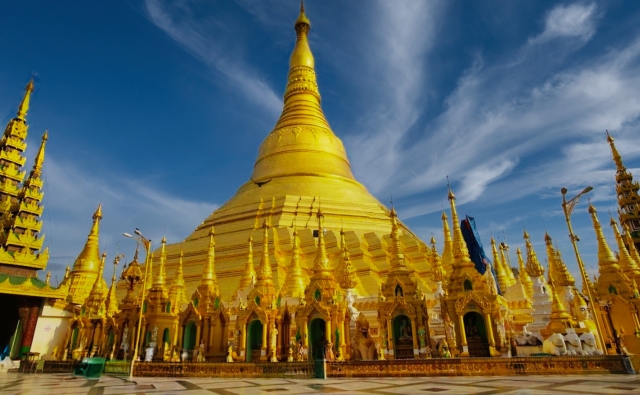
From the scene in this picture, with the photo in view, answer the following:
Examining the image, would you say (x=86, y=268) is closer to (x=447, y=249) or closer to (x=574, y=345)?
(x=447, y=249)

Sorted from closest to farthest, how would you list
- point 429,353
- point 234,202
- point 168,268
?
point 429,353
point 168,268
point 234,202

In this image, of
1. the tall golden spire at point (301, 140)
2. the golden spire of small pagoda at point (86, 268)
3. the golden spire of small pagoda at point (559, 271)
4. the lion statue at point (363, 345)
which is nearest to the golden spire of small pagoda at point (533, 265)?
the golden spire of small pagoda at point (559, 271)

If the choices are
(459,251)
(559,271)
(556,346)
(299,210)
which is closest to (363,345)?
(459,251)

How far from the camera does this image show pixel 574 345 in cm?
1257

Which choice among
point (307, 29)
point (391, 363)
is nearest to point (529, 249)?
point (391, 363)

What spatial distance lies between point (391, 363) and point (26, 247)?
72.0ft

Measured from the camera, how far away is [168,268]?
1123 inches

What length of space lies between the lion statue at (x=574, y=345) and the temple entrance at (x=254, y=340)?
11.0m

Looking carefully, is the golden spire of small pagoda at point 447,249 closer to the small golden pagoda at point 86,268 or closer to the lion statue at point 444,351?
the lion statue at point 444,351

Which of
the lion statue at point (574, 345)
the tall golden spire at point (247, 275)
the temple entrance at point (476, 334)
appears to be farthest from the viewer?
the tall golden spire at point (247, 275)

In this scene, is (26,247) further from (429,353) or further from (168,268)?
(429,353)

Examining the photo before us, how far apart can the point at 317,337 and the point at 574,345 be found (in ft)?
28.4

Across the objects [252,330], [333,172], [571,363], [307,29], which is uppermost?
[307,29]

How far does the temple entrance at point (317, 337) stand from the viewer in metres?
15.7
